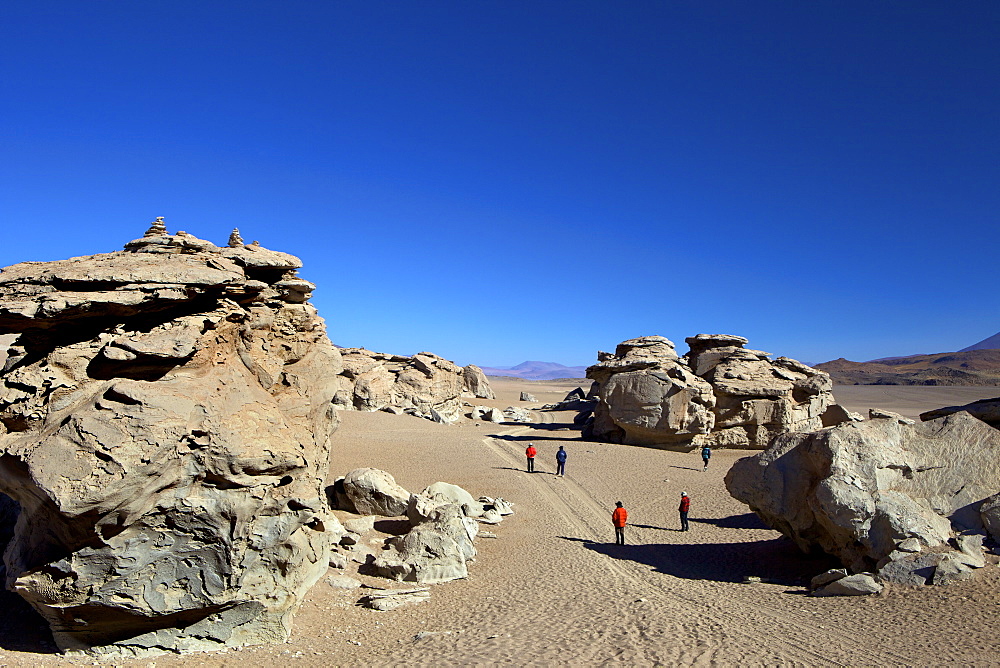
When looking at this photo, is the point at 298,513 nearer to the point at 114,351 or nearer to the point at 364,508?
the point at 114,351

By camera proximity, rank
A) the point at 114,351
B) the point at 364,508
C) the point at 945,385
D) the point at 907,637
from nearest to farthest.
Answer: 1. the point at 907,637
2. the point at 114,351
3. the point at 364,508
4. the point at 945,385

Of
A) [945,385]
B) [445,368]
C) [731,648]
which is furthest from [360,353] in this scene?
[945,385]

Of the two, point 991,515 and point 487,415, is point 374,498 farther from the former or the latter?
point 487,415

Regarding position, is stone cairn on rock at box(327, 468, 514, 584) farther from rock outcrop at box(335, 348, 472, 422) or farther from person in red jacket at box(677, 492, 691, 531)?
rock outcrop at box(335, 348, 472, 422)

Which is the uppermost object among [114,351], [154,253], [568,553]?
[154,253]

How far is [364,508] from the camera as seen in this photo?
15953mm

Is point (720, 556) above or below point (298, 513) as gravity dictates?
below

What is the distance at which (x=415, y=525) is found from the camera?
578 inches

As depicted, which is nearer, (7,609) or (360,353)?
(7,609)

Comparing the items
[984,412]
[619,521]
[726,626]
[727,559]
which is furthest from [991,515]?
[619,521]

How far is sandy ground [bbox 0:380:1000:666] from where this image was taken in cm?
818

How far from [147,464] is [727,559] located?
38.1 feet

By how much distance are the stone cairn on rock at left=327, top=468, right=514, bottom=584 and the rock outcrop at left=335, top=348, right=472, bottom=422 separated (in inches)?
722

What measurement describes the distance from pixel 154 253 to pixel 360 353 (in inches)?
1281
